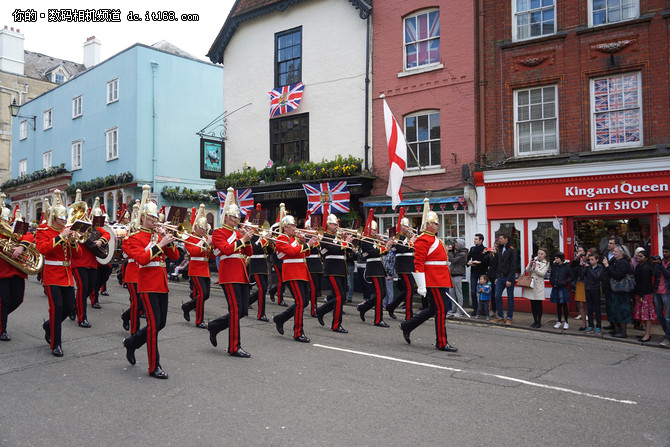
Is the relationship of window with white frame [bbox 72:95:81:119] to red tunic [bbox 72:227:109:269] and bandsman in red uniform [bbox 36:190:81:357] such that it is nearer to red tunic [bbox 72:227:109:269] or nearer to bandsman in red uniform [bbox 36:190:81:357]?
red tunic [bbox 72:227:109:269]

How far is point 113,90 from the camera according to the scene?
26734 millimetres

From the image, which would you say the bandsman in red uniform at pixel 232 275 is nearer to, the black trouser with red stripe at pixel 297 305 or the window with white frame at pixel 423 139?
the black trouser with red stripe at pixel 297 305

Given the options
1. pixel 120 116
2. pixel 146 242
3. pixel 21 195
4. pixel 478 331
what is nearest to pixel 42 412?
pixel 146 242

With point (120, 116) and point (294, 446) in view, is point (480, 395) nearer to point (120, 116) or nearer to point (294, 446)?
point (294, 446)

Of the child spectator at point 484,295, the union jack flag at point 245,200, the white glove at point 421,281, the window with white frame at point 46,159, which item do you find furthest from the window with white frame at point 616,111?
the window with white frame at point 46,159

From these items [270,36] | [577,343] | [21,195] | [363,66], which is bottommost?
[577,343]

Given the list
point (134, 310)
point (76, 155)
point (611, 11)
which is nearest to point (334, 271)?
point (134, 310)

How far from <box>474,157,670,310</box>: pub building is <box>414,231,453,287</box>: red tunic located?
5844 millimetres

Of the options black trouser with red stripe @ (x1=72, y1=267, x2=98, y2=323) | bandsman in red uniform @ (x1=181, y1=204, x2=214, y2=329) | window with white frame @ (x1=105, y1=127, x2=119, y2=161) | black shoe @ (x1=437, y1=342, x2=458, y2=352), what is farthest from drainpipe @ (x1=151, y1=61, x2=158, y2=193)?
black shoe @ (x1=437, y1=342, x2=458, y2=352)

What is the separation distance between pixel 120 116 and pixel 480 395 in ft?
80.1

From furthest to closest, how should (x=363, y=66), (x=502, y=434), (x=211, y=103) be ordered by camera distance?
1. (x=211, y=103)
2. (x=363, y=66)
3. (x=502, y=434)

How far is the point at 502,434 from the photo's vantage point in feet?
15.8

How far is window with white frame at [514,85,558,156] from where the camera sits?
553 inches

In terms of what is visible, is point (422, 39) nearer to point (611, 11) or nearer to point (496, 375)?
Answer: point (611, 11)
